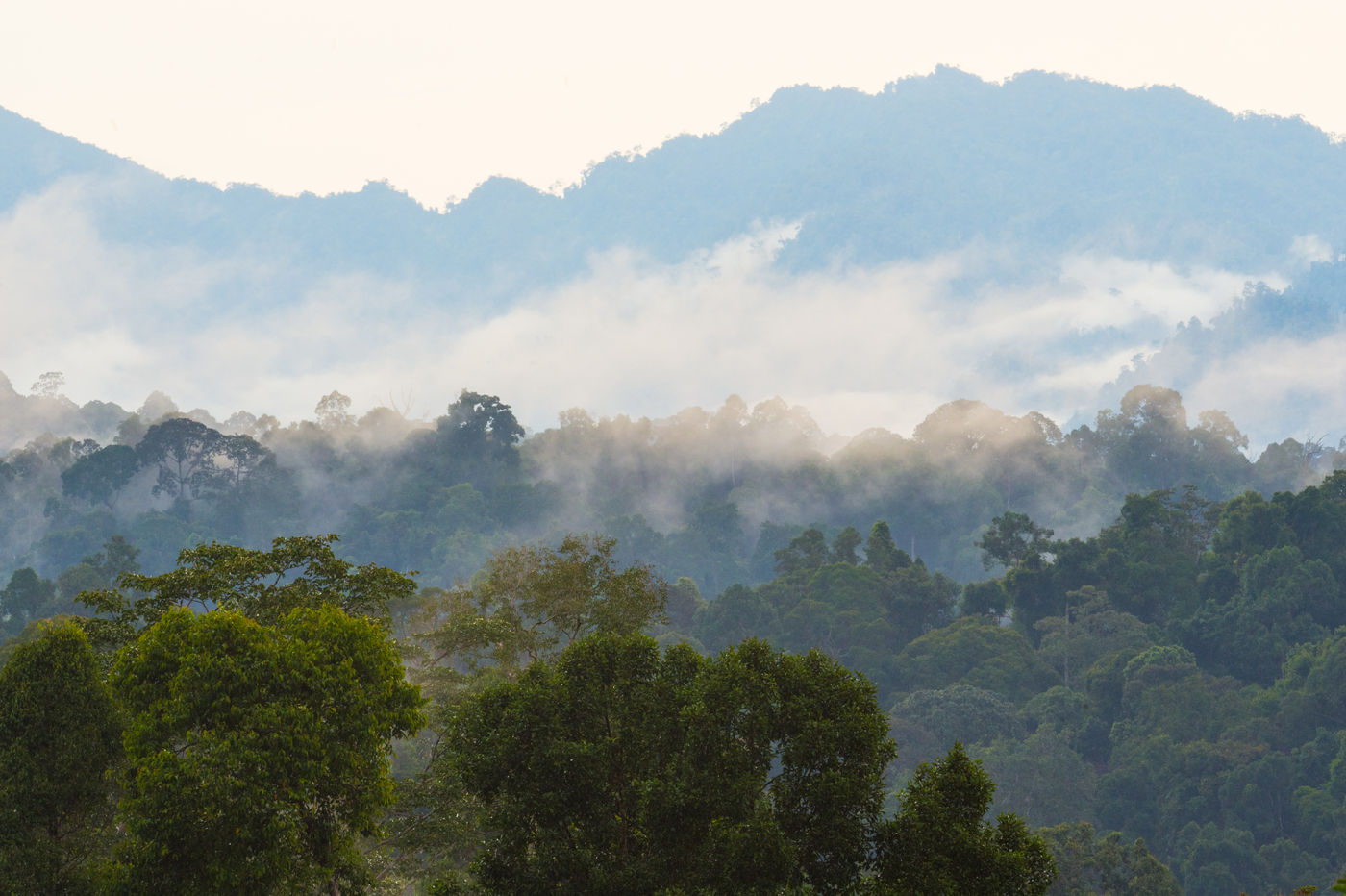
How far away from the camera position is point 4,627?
6762cm

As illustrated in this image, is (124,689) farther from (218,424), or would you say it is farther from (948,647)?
(218,424)

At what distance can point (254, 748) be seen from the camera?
50.1 ft

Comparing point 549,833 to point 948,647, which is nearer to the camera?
point 549,833

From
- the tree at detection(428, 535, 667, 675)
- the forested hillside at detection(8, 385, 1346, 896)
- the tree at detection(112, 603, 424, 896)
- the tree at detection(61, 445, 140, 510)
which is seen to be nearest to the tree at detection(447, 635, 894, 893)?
the forested hillside at detection(8, 385, 1346, 896)

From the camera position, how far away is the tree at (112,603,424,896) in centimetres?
1493

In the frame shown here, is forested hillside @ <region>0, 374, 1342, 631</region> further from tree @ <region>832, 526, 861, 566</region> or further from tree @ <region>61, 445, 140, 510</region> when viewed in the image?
tree @ <region>832, 526, 861, 566</region>

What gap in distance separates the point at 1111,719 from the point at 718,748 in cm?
5118

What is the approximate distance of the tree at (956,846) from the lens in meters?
14.4

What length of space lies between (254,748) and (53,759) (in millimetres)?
3797

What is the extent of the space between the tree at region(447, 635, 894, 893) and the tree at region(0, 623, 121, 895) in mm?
5431

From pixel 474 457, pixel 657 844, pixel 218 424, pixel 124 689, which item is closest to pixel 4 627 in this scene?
pixel 474 457

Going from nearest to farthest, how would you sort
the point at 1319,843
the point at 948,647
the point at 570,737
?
the point at 570,737 < the point at 1319,843 < the point at 948,647

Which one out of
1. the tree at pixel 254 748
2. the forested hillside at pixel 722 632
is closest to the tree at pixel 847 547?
the forested hillside at pixel 722 632

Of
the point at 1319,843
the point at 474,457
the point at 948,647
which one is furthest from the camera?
the point at 474,457
